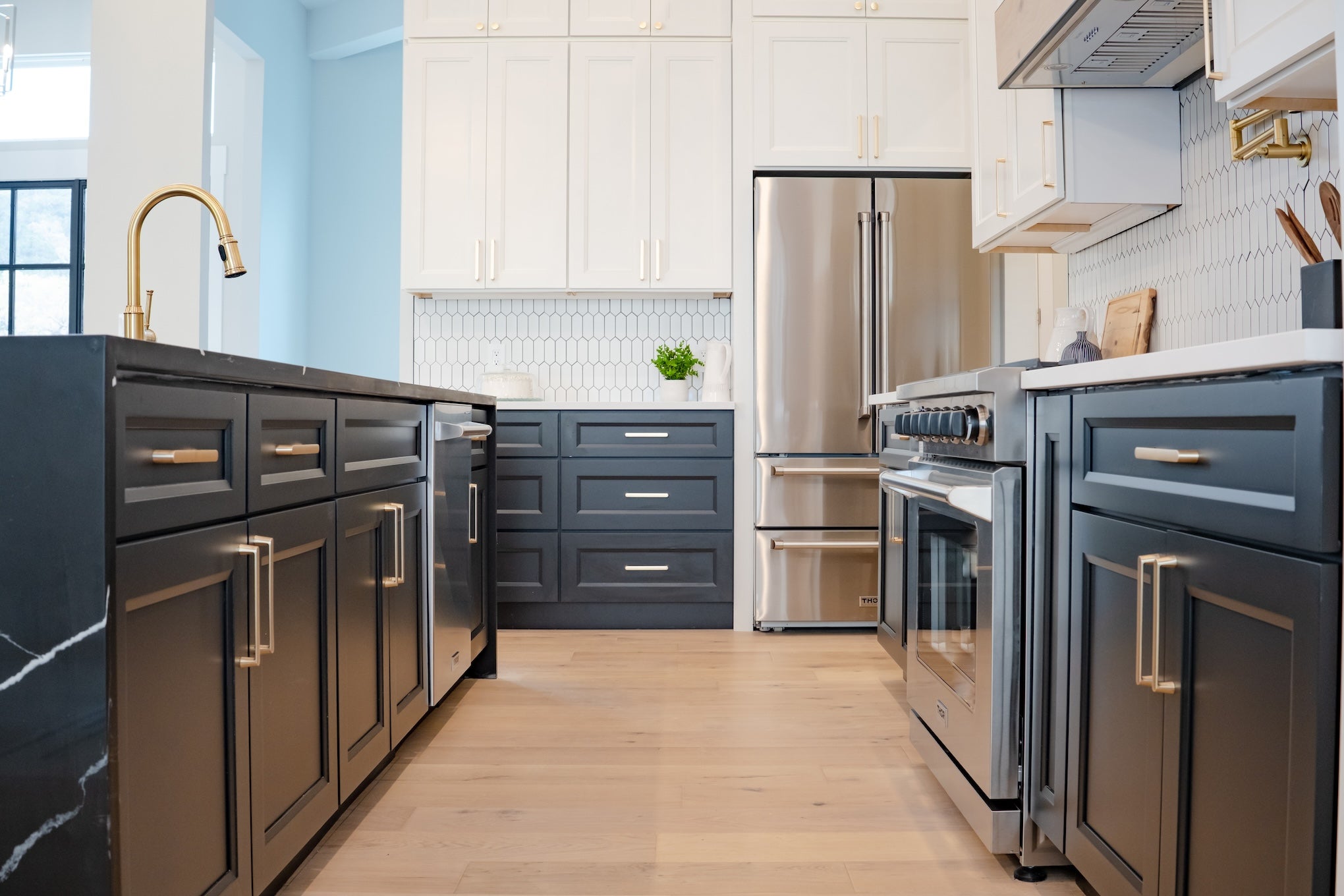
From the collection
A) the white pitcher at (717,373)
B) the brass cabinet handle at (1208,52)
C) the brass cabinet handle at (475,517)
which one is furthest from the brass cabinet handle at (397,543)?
the white pitcher at (717,373)

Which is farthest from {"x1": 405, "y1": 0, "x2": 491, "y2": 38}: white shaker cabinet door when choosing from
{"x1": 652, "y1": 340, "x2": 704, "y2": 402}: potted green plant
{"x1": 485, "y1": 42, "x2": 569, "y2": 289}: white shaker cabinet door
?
A: {"x1": 652, "y1": 340, "x2": 704, "y2": 402}: potted green plant

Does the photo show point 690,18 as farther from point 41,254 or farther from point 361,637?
point 41,254

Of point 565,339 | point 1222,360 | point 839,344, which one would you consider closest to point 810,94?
point 839,344

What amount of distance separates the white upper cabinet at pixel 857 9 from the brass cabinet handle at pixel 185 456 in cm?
310

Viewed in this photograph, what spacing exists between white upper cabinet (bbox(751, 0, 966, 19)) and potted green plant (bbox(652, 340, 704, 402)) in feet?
4.51

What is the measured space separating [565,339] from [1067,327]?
230 centimetres

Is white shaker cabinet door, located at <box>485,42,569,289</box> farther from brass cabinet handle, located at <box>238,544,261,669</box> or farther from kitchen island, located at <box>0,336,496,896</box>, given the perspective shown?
brass cabinet handle, located at <box>238,544,261,669</box>

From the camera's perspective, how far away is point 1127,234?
2332mm

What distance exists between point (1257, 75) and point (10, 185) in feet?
19.4

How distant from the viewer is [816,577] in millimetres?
3490

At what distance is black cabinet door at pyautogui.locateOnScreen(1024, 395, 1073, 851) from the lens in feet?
4.73

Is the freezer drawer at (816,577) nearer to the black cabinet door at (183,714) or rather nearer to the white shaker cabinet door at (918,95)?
the white shaker cabinet door at (918,95)

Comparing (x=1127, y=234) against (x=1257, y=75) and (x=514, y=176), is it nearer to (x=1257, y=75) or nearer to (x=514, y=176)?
(x=1257, y=75)

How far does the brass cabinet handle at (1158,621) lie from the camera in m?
1.12
